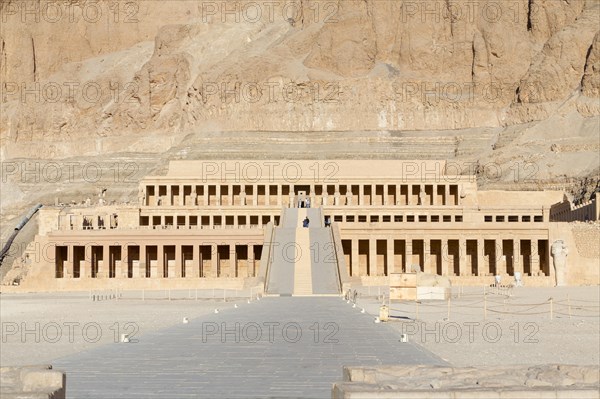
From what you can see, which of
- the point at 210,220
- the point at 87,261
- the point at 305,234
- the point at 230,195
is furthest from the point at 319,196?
the point at 305,234

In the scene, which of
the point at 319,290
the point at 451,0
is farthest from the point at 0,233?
the point at 451,0

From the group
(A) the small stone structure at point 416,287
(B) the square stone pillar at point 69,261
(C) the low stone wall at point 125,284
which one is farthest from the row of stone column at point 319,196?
(A) the small stone structure at point 416,287

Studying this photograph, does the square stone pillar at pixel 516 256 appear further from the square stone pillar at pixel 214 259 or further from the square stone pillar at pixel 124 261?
the square stone pillar at pixel 124 261

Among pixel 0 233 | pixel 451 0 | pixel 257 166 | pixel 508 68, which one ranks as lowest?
pixel 0 233

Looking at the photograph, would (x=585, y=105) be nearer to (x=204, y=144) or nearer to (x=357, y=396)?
(x=204, y=144)

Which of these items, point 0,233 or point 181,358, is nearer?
point 181,358

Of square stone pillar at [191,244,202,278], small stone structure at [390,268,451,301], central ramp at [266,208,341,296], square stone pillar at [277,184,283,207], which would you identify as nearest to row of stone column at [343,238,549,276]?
central ramp at [266,208,341,296]

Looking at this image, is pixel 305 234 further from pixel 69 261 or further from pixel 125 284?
pixel 69 261
